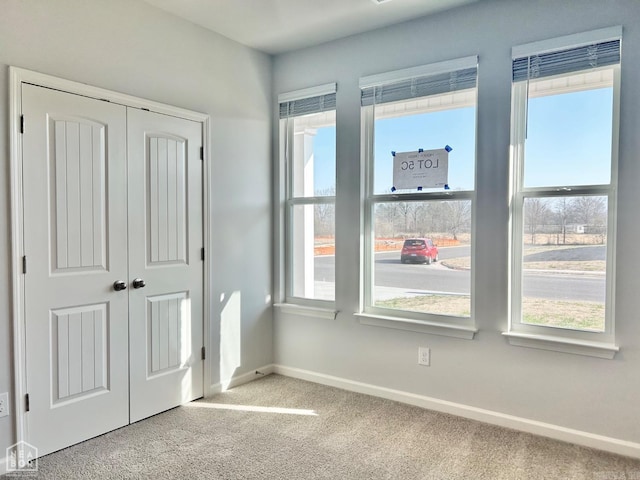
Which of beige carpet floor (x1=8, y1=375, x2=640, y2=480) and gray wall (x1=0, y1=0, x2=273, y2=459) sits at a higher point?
gray wall (x1=0, y1=0, x2=273, y2=459)

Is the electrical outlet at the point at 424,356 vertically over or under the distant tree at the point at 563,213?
under

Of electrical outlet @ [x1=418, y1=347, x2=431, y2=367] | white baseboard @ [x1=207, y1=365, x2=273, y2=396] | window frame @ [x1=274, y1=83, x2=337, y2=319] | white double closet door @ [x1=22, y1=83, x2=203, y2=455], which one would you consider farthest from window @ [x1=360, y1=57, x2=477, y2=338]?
white double closet door @ [x1=22, y1=83, x2=203, y2=455]

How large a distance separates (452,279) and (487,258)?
30cm

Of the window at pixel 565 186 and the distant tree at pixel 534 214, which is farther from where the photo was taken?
the distant tree at pixel 534 214

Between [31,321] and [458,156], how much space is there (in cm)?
279

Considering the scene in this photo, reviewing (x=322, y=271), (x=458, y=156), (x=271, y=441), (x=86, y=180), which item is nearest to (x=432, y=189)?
(x=458, y=156)

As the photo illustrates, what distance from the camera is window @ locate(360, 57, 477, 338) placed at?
10.2ft

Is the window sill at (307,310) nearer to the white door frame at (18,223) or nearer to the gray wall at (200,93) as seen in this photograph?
the gray wall at (200,93)

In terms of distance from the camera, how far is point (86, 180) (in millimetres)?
2695

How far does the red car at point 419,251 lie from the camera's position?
3271 millimetres

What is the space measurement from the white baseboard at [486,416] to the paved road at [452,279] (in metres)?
0.77

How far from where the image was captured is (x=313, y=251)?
12.6 feet

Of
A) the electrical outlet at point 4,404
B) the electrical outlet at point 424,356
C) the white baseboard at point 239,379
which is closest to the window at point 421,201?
the electrical outlet at point 424,356

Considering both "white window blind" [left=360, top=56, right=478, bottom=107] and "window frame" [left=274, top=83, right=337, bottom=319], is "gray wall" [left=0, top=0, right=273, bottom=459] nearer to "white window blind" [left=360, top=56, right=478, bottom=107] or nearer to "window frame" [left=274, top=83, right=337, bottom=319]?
"window frame" [left=274, top=83, right=337, bottom=319]
